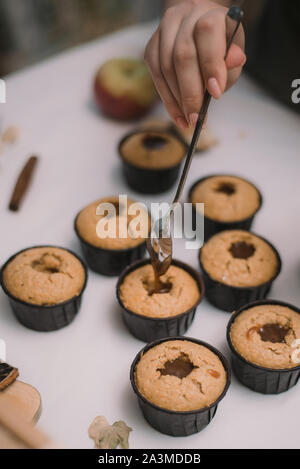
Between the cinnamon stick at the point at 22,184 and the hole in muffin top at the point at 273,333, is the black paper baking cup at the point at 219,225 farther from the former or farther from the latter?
the cinnamon stick at the point at 22,184

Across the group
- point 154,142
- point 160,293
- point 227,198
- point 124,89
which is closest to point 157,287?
point 160,293

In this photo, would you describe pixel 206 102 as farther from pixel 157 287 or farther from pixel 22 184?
pixel 22 184

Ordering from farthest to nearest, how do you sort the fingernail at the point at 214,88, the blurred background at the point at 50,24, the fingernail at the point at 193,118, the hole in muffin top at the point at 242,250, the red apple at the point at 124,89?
1. the blurred background at the point at 50,24
2. the red apple at the point at 124,89
3. the hole in muffin top at the point at 242,250
4. the fingernail at the point at 193,118
5. the fingernail at the point at 214,88

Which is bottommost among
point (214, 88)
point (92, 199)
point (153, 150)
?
point (92, 199)

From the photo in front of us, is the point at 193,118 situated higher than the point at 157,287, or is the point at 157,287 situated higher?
the point at 193,118

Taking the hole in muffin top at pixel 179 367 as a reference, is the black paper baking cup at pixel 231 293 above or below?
below

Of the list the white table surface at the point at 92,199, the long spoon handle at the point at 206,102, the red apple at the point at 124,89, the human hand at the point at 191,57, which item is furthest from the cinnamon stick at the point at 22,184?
the long spoon handle at the point at 206,102
